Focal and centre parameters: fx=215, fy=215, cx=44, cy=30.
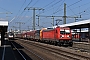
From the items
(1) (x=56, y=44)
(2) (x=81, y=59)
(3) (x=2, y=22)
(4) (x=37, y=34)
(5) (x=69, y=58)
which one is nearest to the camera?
(2) (x=81, y=59)

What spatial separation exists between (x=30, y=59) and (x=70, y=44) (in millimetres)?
16073

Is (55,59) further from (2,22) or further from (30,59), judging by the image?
(2,22)

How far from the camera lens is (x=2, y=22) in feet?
106

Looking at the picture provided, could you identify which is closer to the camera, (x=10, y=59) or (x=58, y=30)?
(x=10, y=59)

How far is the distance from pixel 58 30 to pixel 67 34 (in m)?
1.59

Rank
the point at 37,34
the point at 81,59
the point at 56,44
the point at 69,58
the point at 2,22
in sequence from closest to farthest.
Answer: the point at 81,59
the point at 69,58
the point at 2,22
the point at 56,44
the point at 37,34

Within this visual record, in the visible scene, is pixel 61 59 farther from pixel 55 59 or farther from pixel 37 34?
pixel 37 34

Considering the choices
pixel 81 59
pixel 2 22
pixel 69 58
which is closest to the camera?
pixel 81 59

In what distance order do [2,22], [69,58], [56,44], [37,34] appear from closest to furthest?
[69,58] < [2,22] < [56,44] < [37,34]

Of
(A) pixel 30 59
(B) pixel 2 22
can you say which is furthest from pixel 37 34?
(A) pixel 30 59

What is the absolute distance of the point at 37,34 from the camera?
188ft

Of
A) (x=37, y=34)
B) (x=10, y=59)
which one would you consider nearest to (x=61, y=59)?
(x=10, y=59)

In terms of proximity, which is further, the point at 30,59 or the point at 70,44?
the point at 70,44

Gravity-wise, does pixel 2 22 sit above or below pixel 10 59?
above
